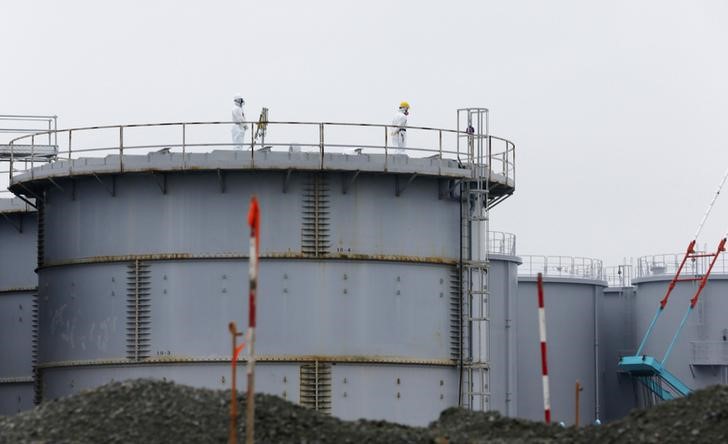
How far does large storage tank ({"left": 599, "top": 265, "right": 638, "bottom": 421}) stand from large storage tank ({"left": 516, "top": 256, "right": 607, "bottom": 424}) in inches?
25.9

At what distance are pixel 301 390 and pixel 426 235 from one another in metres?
4.08

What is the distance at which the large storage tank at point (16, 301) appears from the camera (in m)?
37.8

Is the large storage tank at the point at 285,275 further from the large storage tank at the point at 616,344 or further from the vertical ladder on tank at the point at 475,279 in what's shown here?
the large storage tank at the point at 616,344

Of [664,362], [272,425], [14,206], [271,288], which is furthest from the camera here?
[664,362]

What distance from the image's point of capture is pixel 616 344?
4981 centimetres

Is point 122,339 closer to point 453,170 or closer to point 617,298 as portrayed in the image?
point 453,170

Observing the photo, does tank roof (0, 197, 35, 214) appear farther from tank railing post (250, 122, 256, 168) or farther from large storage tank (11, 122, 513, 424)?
tank railing post (250, 122, 256, 168)

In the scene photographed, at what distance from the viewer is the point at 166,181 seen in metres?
29.2

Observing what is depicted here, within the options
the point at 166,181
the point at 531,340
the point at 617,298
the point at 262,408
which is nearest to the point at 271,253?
the point at 166,181

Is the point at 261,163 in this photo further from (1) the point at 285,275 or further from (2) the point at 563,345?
(2) the point at 563,345

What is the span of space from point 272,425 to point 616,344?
31823mm

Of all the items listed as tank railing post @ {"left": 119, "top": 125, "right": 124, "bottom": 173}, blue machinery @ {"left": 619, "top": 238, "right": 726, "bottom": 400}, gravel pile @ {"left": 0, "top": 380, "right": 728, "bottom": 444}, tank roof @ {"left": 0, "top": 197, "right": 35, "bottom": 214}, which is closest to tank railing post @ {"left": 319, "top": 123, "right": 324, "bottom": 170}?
tank railing post @ {"left": 119, "top": 125, "right": 124, "bottom": 173}

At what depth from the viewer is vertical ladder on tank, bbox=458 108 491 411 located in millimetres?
29922

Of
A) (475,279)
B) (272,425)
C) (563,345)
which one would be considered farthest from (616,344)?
(272,425)
